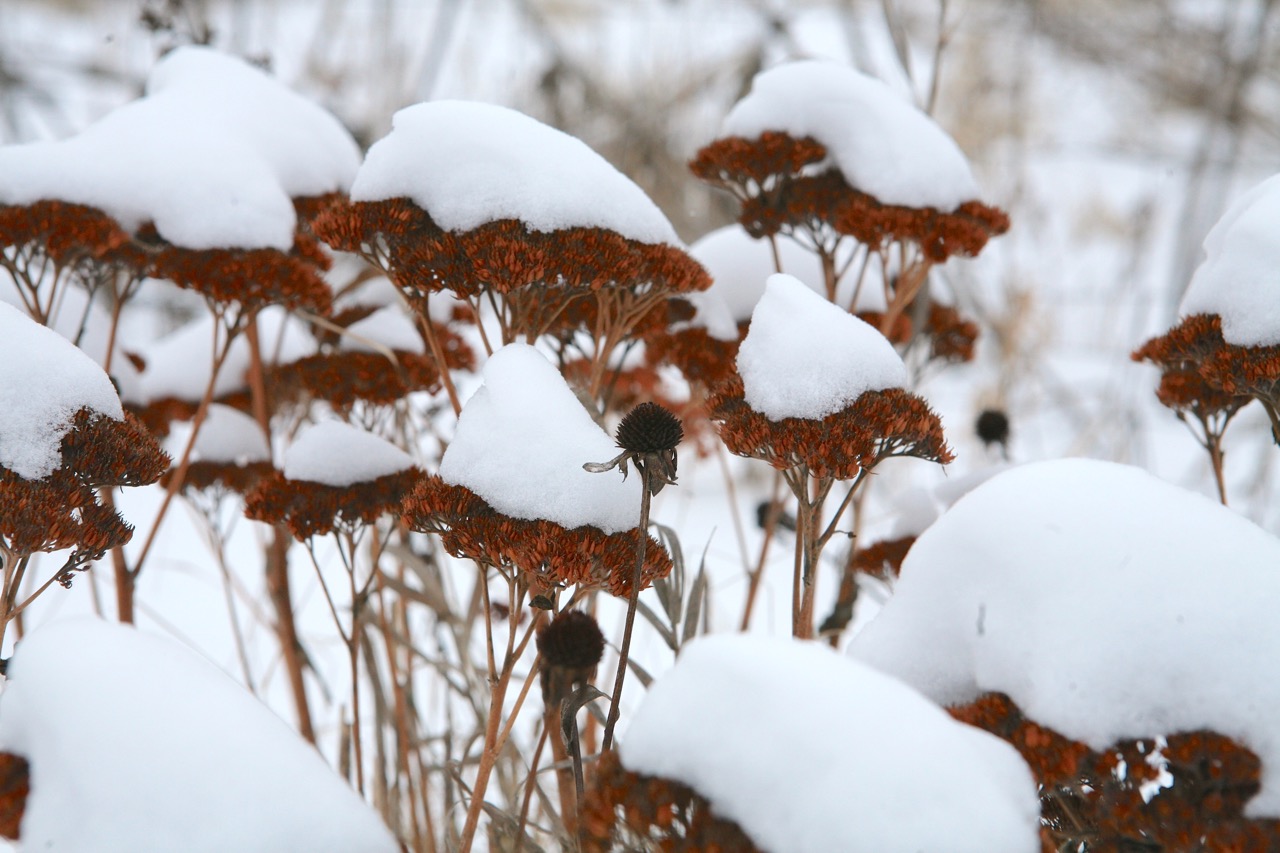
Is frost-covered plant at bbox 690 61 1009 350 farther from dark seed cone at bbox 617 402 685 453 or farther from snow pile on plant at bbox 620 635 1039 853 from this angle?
snow pile on plant at bbox 620 635 1039 853

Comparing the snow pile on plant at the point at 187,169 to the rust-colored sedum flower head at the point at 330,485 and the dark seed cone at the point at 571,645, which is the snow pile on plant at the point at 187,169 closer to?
the rust-colored sedum flower head at the point at 330,485

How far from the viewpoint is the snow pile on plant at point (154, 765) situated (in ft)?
1.79

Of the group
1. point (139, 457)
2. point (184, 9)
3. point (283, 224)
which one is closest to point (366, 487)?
point (139, 457)

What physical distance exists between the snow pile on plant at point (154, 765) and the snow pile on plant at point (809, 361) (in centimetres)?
46

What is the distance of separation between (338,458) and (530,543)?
369mm

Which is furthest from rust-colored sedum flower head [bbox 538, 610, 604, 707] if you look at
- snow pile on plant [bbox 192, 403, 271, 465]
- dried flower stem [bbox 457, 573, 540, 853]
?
snow pile on plant [bbox 192, 403, 271, 465]

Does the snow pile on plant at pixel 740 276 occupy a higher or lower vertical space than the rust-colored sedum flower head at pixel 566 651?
higher

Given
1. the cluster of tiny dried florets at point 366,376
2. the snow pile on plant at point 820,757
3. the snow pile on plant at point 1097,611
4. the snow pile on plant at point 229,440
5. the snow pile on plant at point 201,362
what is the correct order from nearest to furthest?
the snow pile on plant at point 820,757 → the snow pile on plant at point 1097,611 → the cluster of tiny dried florets at point 366,376 → the snow pile on plant at point 229,440 → the snow pile on plant at point 201,362

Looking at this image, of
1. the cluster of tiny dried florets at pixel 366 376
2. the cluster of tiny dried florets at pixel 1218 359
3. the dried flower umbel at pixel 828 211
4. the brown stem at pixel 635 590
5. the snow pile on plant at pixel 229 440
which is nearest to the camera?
the brown stem at pixel 635 590

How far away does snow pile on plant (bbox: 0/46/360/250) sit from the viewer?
1.04 m

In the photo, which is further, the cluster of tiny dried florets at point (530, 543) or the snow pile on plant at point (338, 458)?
the snow pile on plant at point (338, 458)

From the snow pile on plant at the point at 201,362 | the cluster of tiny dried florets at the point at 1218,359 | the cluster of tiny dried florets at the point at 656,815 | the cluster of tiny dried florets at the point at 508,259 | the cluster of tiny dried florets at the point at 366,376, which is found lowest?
the cluster of tiny dried florets at the point at 656,815

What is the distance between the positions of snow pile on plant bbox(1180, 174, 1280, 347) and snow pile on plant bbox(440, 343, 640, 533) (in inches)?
23.5

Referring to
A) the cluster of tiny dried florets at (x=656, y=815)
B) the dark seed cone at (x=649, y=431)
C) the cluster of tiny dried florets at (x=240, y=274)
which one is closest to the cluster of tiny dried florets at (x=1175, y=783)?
the cluster of tiny dried florets at (x=656, y=815)
